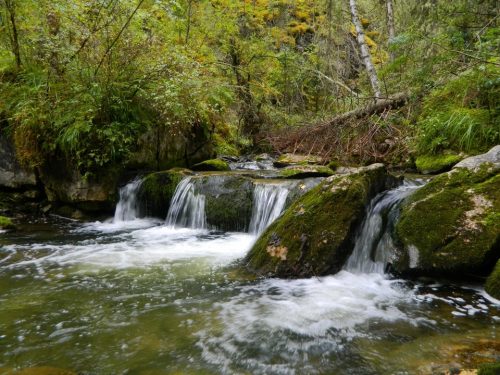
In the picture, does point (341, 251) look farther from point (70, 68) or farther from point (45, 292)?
point (70, 68)

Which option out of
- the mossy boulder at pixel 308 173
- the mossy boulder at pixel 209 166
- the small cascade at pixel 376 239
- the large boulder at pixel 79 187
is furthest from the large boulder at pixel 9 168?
the small cascade at pixel 376 239

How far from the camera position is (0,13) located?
25.6 ft

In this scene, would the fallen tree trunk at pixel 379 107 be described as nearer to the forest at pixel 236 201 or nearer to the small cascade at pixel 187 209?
the forest at pixel 236 201

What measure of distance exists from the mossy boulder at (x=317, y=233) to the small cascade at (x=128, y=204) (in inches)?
173

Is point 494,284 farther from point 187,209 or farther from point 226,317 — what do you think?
point 187,209

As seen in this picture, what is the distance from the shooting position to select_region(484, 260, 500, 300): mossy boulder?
3725 millimetres

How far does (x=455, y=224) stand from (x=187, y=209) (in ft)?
17.3

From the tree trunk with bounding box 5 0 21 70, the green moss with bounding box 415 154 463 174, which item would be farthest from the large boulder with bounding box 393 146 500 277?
the tree trunk with bounding box 5 0 21 70

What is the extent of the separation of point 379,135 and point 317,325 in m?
7.46

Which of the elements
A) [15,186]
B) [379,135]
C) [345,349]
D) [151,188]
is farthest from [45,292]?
[379,135]

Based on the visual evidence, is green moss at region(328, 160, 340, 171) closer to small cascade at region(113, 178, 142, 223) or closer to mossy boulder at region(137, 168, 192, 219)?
mossy boulder at region(137, 168, 192, 219)

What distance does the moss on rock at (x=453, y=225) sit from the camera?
3.97 metres

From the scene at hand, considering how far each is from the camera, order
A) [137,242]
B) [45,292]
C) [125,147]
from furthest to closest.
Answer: [125,147] → [137,242] → [45,292]

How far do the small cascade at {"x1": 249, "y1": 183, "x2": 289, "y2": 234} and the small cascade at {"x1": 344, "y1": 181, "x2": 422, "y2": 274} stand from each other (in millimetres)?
2062
